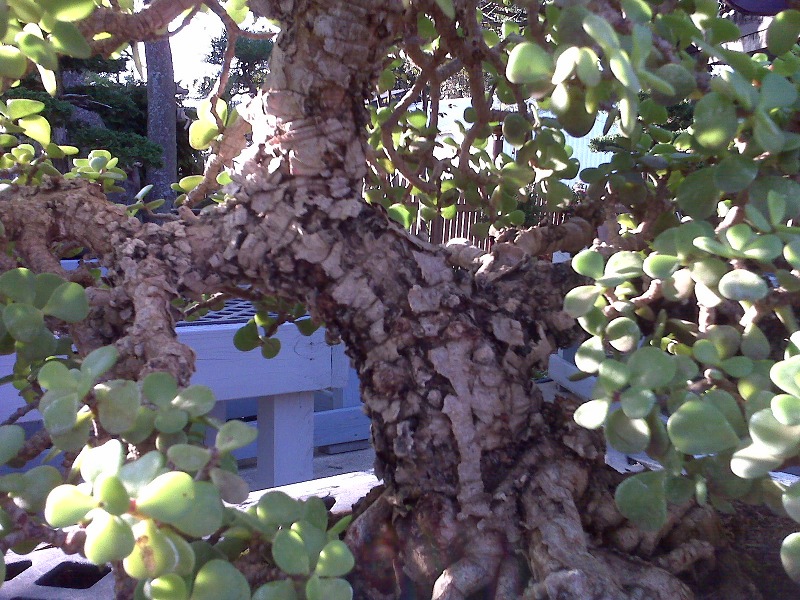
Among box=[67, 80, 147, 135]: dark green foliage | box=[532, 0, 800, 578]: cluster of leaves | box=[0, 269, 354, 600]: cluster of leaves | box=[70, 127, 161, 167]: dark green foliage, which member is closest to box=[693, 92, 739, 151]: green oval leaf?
box=[532, 0, 800, 578]: cluster of leaves

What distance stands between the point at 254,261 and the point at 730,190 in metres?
0.37

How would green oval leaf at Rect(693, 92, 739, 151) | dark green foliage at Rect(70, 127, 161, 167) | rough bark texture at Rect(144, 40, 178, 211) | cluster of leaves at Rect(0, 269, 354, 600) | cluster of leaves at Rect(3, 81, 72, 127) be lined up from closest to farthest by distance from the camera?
cluster of leaves at Rect(0, 269, 354, 600)
green oval leaf at Rect(693, 92, 739, 151)
cluster of leaves at Rect(3, 81, 72, 127)
dark green foliage at Rect(70, 127, 161, 167)
rough bark texture at Rect(144, 40, 178, 211)

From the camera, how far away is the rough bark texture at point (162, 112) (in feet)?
10.9

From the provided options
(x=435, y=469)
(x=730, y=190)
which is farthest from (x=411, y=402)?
(x=730, y=190)

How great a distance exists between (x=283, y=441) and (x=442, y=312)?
1.11m

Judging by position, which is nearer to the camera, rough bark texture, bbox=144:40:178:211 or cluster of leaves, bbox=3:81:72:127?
cluster of leaves, bbox=3:81:72:127

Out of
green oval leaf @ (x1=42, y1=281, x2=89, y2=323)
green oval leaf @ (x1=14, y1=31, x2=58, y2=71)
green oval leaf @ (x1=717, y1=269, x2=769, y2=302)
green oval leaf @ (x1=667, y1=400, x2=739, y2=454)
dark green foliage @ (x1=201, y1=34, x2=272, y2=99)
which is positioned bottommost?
green oval leaf @ (x1=667, y1=400, x2=739, y2=454)

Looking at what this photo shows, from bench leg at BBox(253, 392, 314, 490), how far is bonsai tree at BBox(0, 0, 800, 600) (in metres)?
0.81

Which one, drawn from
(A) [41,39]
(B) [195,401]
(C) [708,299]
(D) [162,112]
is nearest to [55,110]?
(D) [162,112]

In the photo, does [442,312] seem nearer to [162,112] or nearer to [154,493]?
[154,493]

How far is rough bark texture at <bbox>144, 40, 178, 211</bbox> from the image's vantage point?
3.32m

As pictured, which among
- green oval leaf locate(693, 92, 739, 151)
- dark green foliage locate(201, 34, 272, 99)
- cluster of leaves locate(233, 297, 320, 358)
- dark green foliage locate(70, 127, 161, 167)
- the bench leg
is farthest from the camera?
dark green foliage locate(201, 34, 272, 99)

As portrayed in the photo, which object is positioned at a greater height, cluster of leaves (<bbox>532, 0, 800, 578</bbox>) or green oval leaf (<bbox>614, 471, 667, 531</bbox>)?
cluster of leaves (<bbox>532, 0, 800, 578</bbox>)

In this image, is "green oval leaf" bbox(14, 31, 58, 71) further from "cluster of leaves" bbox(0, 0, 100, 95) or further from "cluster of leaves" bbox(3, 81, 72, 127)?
"cluster of leaves" bbox(3, 81, 72, 127)
